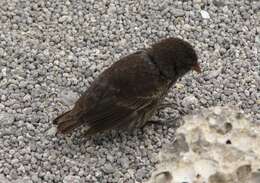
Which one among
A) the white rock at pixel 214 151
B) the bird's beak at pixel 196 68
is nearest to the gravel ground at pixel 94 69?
the bird's beak at pixel 196 68

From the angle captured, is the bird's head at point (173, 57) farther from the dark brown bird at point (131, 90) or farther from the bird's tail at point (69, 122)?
the bird's tail at point (69, 122)

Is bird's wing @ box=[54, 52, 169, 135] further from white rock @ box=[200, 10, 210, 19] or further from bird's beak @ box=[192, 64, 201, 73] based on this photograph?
white rock @ box=[200, 10, 210, 19]

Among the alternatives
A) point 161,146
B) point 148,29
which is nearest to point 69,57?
point 148,29

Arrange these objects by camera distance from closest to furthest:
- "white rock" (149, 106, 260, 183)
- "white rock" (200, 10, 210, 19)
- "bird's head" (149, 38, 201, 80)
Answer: "white rock" (149, 106, 260, 183) < "bird's head" (149, 38, 201, 80) < "white rock" (200, 10, 210, 19)

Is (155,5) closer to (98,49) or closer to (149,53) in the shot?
(98,49)

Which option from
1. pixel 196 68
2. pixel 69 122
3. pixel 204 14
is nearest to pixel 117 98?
pixel 69 122

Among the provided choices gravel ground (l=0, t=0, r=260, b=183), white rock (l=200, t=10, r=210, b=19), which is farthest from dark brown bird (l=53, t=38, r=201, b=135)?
white rock (l=200, t=10, r=210, b=19)
